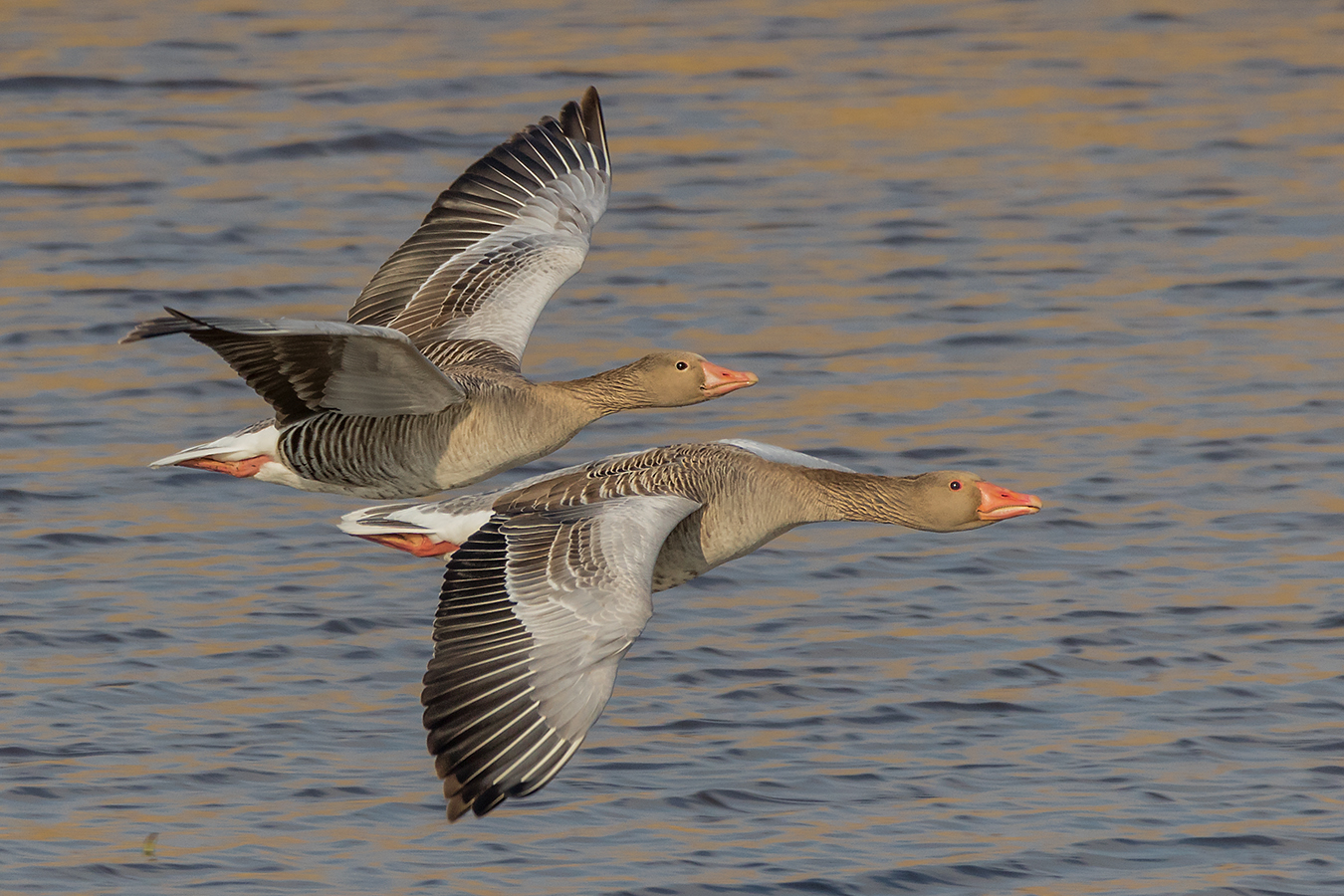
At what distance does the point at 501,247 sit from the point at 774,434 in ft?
9.54

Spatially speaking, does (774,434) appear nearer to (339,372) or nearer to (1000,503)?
(1000,503)

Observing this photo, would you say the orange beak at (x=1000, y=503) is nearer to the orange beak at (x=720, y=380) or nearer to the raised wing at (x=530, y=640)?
the orange beak at (x=720, y=380)

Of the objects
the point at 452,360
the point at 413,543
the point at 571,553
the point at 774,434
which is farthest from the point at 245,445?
the point at 774,434

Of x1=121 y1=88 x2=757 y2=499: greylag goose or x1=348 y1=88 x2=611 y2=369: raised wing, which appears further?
x1=348 y1=88 x2=611 y2=369: raised wing

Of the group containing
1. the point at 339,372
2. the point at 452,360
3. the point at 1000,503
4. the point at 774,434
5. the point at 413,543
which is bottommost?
the point at 774,434

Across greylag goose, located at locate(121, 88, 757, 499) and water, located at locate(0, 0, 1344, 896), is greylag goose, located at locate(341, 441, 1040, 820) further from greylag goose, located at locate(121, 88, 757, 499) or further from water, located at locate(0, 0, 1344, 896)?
water, located at locate(0, 0, 1344, 896)

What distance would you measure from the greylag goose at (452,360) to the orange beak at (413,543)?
0.93ft

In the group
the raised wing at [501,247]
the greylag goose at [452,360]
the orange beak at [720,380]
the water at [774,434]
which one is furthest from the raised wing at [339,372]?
the water at [774,434]

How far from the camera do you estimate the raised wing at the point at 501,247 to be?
12438 mm

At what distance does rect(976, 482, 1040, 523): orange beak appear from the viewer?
10539 millimetres

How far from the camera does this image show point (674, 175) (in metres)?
21.3

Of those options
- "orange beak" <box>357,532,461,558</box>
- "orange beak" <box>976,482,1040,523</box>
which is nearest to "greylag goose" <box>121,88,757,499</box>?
"orange beak" <box>357,532,461,558</box>

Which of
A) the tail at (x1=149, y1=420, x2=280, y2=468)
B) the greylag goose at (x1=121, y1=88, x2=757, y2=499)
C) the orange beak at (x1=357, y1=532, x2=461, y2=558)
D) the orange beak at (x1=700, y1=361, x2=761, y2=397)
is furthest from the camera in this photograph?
the orange beak at (x1=700, y1=361, x2=761, y2=397)

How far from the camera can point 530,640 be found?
356 inches
